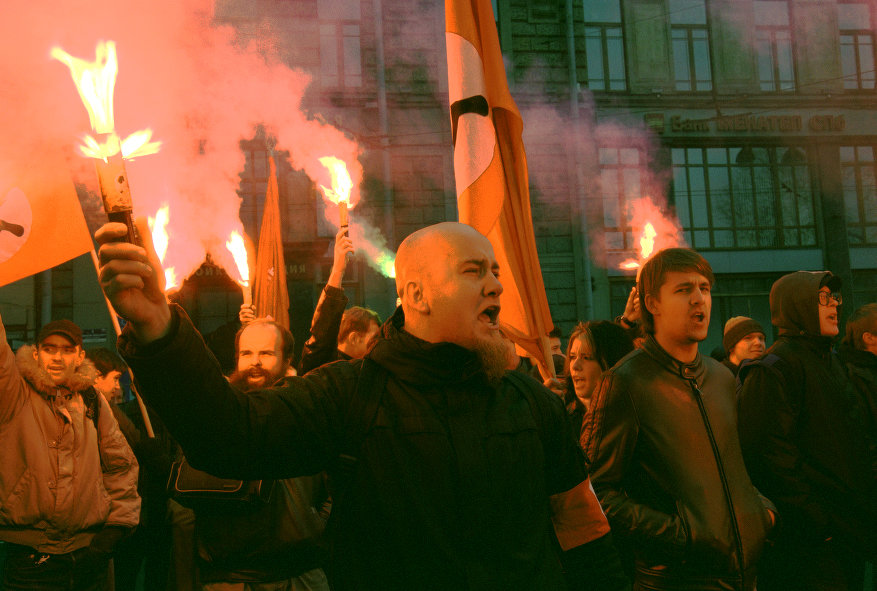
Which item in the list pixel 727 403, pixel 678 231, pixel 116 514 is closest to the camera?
pixel 727 403

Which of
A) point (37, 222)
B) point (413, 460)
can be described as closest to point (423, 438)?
point (413, 460)

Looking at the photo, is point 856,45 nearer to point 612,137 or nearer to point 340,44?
point 612,137

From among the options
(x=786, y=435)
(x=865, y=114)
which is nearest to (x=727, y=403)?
(x=786, y=435)

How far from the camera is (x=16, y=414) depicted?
3602mm

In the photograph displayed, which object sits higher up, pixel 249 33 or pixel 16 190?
pixel 249 33

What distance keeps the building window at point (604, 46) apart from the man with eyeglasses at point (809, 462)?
578 inches

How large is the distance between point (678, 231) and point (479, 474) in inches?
647

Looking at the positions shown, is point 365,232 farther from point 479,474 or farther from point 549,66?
point 479,474

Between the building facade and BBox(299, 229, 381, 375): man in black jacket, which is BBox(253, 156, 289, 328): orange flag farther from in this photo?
the building facade

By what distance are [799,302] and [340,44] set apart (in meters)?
13.8

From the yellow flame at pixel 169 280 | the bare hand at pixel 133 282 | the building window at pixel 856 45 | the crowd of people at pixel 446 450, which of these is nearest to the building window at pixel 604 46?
the building window at pixel 856 45

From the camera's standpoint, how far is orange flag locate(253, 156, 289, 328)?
766 cm

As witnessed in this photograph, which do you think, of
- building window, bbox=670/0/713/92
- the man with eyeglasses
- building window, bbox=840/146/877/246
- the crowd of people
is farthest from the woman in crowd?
building window, bbox=840/146/877/246

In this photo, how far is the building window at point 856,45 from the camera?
18047 mm
